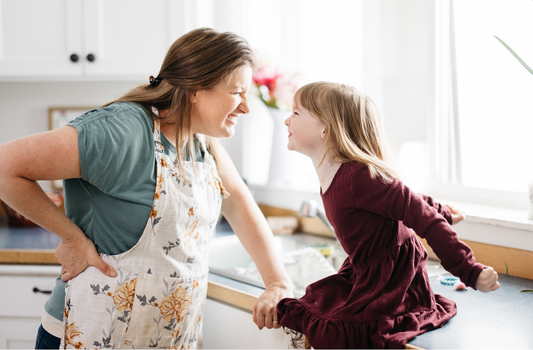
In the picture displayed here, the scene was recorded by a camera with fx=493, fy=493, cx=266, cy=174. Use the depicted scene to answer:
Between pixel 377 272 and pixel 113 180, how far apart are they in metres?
0.56

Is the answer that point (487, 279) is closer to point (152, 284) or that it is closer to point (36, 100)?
point (152, 284)

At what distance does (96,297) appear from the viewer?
1.03 metres

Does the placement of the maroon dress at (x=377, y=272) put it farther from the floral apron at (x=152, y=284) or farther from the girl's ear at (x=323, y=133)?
the floral apron at (x=152, y=284)

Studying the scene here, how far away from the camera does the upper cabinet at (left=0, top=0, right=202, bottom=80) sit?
2.02 m

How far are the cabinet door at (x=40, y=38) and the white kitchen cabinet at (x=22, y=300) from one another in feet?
2.71

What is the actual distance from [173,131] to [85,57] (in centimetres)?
114

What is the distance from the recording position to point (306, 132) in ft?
3.40

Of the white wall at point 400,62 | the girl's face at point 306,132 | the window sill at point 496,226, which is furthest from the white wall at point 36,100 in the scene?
the window sill at point 496,226

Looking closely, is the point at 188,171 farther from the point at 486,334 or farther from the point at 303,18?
the point at 303,18

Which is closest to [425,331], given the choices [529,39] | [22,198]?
[22,198]

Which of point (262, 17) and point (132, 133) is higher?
point (262, 17)

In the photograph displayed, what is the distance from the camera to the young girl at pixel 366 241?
2.98ft

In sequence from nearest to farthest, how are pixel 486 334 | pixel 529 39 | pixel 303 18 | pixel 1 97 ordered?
pixel 486 334 < pixel 529 39 < pixel 303 18 < pixel 1 97

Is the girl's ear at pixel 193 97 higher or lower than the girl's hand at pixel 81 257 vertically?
higher
